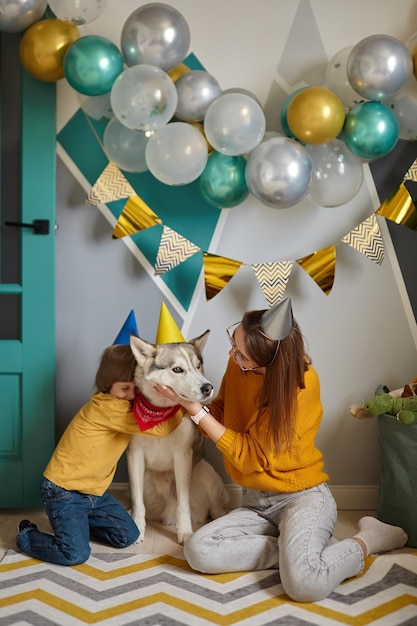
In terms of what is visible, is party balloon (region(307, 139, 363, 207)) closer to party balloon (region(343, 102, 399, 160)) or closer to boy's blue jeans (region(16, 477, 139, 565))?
party balloon (region(343, 102, 399, 160))

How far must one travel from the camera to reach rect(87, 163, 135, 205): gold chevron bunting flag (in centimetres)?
299

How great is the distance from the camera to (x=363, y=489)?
3.27m

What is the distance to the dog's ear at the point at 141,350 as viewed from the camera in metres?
2.66

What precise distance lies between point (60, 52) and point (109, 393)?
4.08 feet

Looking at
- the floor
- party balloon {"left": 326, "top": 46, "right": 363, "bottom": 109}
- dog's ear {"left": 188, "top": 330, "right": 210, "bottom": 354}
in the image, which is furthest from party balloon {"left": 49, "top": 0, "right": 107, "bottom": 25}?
the floor

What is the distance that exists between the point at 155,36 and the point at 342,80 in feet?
2.31

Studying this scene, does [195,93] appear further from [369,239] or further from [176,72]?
[369,239]

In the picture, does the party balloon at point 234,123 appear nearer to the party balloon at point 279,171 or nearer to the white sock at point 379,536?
the party balloon at point 279,171

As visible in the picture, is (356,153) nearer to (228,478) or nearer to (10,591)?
(228,478)

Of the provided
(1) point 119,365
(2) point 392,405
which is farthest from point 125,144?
(2) point 392,405

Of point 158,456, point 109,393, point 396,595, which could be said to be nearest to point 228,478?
point 158,456

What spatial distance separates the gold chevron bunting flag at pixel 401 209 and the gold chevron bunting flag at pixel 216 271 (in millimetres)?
621

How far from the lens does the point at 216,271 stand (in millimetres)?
3066

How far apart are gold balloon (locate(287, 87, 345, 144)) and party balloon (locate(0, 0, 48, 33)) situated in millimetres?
976
